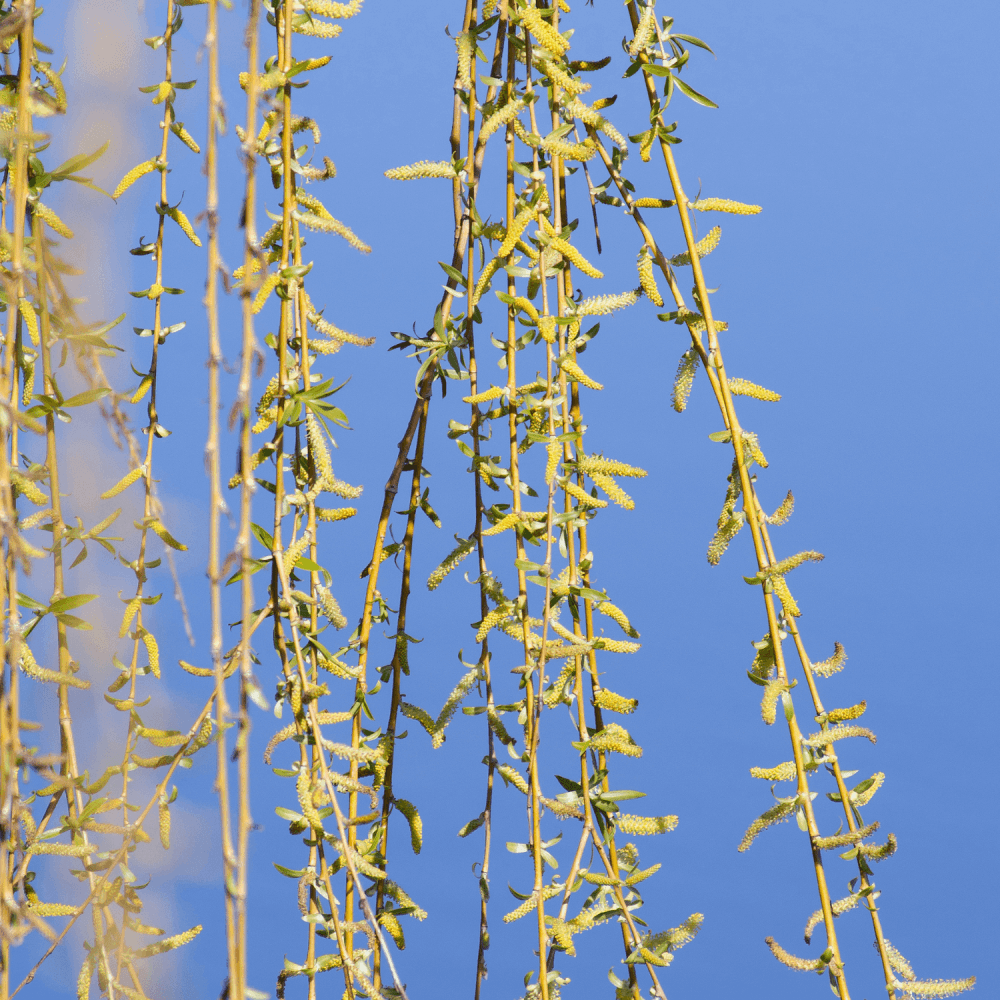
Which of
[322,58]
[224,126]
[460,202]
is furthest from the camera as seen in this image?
[460,202]

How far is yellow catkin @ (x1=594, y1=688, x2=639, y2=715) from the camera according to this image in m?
0.58

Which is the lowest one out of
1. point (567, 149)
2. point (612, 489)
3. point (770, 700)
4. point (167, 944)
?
point (167, 944)

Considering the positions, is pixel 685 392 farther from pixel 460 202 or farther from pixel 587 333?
pixel 460 202

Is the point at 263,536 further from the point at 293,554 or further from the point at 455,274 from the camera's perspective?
the point at 455,274

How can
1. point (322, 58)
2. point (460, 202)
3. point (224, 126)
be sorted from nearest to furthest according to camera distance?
point (224, 126), point (322, 58), point (460, 202)

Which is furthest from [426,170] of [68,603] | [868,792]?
[868,792]

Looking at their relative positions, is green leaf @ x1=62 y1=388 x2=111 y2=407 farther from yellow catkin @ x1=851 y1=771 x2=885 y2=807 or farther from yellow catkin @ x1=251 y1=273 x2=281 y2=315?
yellow catkin @ x1=851 y1=771 x2=885 y2=807

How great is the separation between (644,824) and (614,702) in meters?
0.06

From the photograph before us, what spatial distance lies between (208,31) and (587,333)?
259 millimetres

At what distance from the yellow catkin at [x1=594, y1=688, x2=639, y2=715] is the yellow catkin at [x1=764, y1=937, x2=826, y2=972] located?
0.41 feet

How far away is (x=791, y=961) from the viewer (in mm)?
512

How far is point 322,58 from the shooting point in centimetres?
52

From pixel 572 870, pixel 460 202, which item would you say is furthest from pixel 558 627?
pixel 460 202

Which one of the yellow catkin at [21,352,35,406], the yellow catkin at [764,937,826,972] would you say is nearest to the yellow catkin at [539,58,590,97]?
the yellow catkin at [21,352,35,406]
